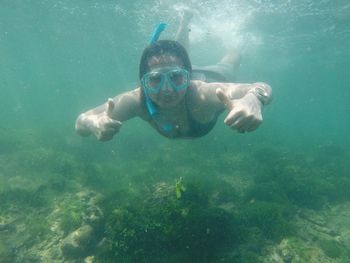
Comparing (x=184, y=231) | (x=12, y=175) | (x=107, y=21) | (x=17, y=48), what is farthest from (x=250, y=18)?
(x=17, y=48)

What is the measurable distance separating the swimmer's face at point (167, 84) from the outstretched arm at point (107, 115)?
581 millimetres

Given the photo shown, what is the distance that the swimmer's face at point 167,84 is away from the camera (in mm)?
5227

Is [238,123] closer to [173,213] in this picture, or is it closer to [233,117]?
[233,117]

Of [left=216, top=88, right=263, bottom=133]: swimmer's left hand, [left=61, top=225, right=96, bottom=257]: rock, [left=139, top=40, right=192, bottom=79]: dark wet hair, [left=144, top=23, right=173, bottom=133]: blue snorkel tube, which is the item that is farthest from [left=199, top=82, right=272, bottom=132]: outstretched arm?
[left=61, top=225, right=96, bottom=257]: rock

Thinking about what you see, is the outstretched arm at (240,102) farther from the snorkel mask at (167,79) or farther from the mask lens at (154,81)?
the mask lens at (154,81)

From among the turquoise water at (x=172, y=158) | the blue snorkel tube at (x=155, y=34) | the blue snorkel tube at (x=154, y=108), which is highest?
the blue snorkel tube at (x=155, y=34)

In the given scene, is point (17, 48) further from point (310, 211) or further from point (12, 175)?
point (310, 211)

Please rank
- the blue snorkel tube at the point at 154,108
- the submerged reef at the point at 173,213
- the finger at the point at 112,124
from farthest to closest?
the submerged reef at the point at 173,213 < the blue snorkel tube at the point at 154,108 < the finger at the point at 112,124

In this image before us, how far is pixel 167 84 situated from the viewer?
17.1ft

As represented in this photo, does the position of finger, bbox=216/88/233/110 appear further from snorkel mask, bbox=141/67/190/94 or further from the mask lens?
the mask lens

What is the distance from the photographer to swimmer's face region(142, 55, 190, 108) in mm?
5227

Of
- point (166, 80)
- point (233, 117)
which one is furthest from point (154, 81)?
point (233, 117)

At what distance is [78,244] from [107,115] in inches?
184

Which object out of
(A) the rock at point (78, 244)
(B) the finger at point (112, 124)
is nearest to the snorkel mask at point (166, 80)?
(B) the finger at point (112, 124)
